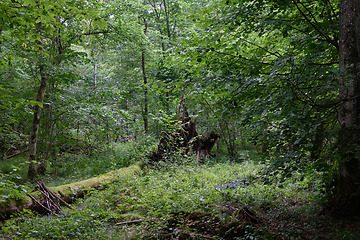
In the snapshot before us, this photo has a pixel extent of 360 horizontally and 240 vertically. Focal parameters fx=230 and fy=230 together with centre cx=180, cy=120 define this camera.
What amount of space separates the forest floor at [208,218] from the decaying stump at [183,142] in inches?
155

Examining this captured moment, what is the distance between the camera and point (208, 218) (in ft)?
15.2

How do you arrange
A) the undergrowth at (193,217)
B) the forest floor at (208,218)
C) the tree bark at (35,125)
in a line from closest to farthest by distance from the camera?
1. the forest floor at (208,218)
2. the undergrowth at (193,217)
3. the tree bark at (35,125)

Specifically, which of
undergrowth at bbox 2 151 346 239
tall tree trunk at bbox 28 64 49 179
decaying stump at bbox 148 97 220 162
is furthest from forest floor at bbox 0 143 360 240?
decaying stump at bbox 148 97 220 162

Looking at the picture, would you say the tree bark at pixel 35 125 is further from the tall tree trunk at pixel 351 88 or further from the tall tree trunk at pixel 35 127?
the tall tree trunk at pixel 351 88

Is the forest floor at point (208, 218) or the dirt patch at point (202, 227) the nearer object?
the forest floor at point (208, 218)

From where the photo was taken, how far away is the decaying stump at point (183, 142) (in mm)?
10648

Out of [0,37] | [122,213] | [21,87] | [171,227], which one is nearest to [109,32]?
[21,87]

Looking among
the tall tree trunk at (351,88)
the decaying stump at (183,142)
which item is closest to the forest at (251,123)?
the tall tree trunk at (351,88)

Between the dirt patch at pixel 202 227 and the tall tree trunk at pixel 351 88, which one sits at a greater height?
the tall tree trunk at pixel 351 88

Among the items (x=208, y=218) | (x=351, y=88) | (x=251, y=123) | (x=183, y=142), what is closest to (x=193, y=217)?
(x=208, y=218)

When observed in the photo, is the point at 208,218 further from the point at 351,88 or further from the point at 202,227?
the point at 351,88

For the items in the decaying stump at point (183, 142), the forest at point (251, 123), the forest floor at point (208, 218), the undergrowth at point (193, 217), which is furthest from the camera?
the decaying stump at point (183, 142)

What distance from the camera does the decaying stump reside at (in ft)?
34.9

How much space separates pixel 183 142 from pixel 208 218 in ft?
22.9
